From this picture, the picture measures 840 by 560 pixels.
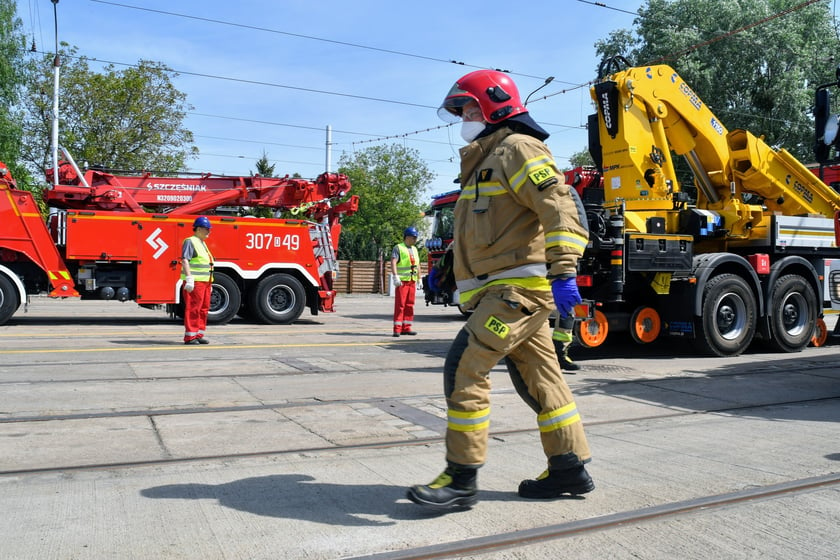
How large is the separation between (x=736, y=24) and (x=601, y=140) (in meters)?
22.8

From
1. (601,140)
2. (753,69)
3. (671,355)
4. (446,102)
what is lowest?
(671,355)

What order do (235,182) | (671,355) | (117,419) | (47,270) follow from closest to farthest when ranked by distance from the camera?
1. (117,419)
2. (671,355)
3. (47,270)
4. (235,182)

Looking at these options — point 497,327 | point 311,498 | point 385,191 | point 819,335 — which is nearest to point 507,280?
point 497,327

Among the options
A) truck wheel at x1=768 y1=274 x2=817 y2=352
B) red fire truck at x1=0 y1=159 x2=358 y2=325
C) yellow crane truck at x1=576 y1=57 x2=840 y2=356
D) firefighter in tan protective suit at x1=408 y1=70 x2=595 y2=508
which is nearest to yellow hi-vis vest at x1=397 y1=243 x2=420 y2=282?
red fire truck at x1=0 y1=159 x2=358 y2=325

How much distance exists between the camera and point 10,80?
26719 mm

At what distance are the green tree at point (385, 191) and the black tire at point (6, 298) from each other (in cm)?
2998

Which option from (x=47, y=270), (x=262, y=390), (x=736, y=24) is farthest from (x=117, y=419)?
(x=736, y=24)

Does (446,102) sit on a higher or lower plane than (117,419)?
higher

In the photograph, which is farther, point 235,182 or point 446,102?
point 235,182

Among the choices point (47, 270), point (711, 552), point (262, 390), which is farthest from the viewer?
point (47, 270)


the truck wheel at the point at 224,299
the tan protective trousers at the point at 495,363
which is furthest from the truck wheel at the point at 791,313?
the truck wheel at the point at 224,299

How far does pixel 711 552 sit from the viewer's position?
3178mm

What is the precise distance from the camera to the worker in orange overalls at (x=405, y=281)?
12.7 m

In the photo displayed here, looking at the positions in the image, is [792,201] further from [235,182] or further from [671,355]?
[235,182]
